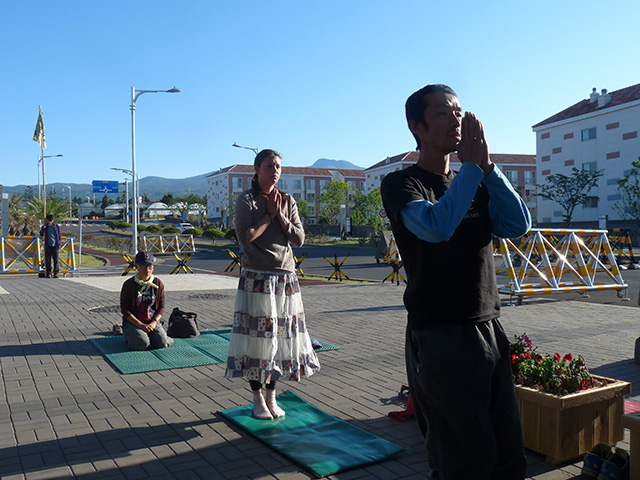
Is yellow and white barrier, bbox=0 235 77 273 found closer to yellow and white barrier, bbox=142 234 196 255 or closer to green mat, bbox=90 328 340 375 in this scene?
yellow and white barrier, bbox=142 234 196 255

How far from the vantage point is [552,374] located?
369cm

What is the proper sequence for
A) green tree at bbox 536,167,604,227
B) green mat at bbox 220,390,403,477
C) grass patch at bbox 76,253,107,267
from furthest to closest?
green tree at bbox 536,167,604,227 → grass patch at bbox 76,253,107,267 → green mat at bbox 220,390,403,477

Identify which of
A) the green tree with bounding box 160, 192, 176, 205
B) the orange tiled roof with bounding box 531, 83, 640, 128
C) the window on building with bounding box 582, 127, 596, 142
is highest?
the orange tiled roof with bounding box 531, 83, 640, 128

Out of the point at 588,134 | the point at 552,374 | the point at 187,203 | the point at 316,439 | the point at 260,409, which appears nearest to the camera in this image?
the point at 552,374

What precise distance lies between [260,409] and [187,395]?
1071 mm

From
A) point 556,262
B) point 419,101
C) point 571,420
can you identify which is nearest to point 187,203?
point 556,262

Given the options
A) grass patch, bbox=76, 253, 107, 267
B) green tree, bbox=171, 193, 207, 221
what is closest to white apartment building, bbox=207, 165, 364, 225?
green tree, bbox=171, 193, 207, 221

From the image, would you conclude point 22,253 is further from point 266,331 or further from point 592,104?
point 592,104

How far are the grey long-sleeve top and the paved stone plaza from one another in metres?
1.24

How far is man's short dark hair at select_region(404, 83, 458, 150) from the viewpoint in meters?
2.18

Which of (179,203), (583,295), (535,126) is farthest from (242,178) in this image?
(583,295)

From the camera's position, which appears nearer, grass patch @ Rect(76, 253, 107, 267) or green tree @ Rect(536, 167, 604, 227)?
grass patch @ Rect(76, 253, 107, 267)

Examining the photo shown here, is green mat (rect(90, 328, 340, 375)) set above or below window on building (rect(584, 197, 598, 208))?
below

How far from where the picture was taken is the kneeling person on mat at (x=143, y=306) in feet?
21.8
